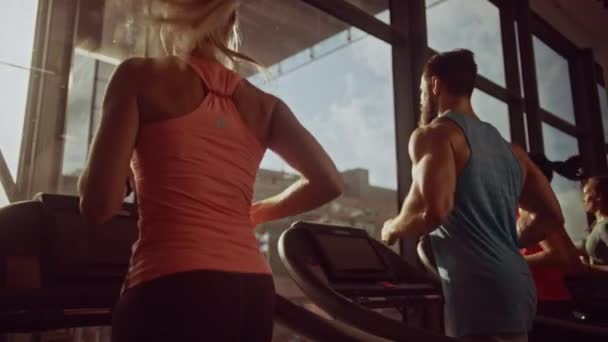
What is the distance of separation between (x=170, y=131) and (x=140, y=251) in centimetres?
20

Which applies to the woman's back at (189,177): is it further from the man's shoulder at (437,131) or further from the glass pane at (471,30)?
the glass pane at (471,30)

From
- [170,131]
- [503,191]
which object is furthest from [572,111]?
[170,131]

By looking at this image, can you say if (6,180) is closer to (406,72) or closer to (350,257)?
(350,257)

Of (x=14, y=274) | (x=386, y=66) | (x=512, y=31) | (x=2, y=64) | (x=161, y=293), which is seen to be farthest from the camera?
(x=512, y=31)

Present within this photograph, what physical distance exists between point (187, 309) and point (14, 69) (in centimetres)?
180

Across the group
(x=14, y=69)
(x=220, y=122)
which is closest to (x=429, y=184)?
(x=220, y=122)

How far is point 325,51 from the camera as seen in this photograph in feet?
14.6

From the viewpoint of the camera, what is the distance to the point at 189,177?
942mm

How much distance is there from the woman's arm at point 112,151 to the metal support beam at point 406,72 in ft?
10.1

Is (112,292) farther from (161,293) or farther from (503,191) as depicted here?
(503,191)

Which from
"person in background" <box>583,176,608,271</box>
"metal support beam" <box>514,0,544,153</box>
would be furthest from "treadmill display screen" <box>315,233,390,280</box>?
"metal support beam" <box>514,0,544,153</box>

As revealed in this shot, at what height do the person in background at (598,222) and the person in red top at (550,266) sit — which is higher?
the person in background at (598,222)

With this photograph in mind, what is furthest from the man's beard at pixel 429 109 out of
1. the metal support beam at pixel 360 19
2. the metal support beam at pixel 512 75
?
the metal support beam at pixel 512 75

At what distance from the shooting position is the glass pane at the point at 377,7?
166 inches
